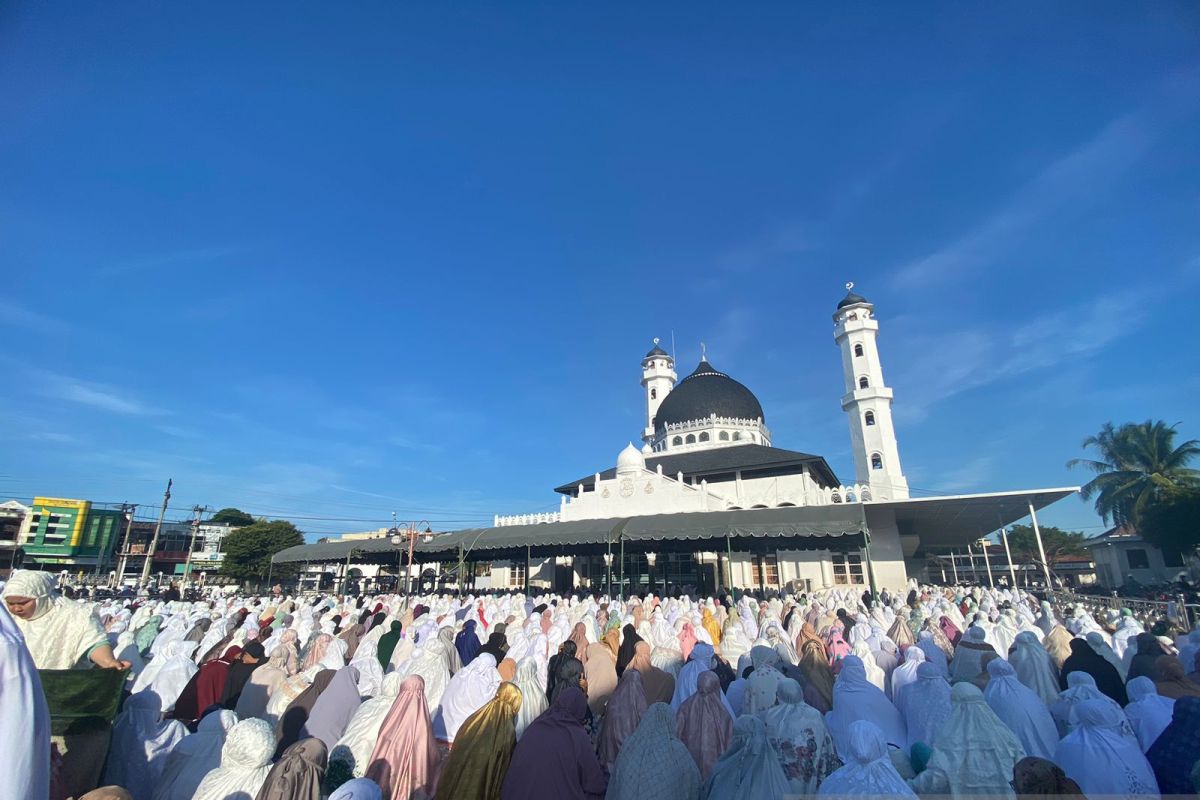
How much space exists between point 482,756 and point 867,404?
32139mm

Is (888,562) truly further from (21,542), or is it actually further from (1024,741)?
(21,542)

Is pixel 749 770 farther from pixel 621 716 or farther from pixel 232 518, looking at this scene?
pixel 232 518

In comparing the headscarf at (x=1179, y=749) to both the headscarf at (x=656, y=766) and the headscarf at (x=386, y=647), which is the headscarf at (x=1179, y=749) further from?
the headscarf at (x=386, y=647)

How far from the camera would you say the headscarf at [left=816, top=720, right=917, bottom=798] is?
2477mm

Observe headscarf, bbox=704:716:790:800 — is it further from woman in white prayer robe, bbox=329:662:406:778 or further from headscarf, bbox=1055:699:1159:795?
woman in white prayer robe, bbox=329:662:406:778

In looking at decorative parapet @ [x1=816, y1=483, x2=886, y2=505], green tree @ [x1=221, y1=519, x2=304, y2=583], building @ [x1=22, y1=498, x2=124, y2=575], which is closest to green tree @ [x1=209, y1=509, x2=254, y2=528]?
building @ [x1=22, y1=498, x2=124, y2=575]

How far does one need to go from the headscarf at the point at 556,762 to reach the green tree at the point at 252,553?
40.9 m

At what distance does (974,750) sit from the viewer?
306 centimetres

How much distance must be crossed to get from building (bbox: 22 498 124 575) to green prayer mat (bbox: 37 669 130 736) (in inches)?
1905

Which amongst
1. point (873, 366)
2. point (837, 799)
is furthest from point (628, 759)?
point (873, 366)

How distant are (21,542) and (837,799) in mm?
56242

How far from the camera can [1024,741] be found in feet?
12.5

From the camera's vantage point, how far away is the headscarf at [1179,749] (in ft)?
10.0

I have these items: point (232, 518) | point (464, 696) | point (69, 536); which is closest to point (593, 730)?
point (464, 696)
